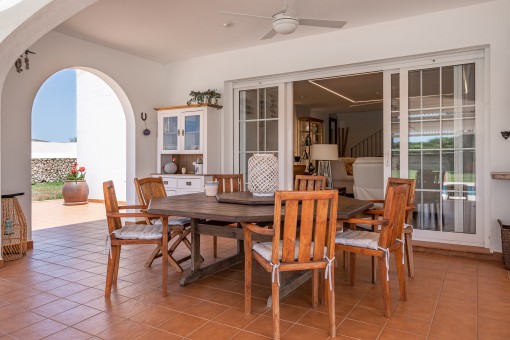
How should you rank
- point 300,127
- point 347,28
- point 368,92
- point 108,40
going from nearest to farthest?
point 347,28 < point 108,40 < point 368,92 < point 300,127

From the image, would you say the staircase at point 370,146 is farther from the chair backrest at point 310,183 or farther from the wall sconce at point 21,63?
the wall sconce at point 21,63

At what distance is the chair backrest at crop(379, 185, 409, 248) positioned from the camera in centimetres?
239

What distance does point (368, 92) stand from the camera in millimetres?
8391

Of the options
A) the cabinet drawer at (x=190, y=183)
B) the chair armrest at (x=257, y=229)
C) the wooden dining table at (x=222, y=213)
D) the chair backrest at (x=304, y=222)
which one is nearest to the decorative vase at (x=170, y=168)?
the cabinet drawer at (x=190, y=183)

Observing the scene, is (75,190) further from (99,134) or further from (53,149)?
(53,149)

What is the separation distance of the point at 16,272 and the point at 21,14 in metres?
2.32

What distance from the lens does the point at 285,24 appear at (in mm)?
2906

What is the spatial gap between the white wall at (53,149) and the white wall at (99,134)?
6.39ft

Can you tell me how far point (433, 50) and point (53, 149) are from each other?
10.5 m

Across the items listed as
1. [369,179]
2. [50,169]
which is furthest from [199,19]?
[50,169]

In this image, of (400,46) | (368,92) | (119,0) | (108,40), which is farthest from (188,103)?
(368,92)

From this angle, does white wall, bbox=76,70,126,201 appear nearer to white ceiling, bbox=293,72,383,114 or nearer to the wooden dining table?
white ceiling, bbox=293,72,383,114

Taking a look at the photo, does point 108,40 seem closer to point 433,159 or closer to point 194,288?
point 194,288

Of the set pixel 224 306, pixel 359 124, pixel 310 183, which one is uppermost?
pixel 359 124
